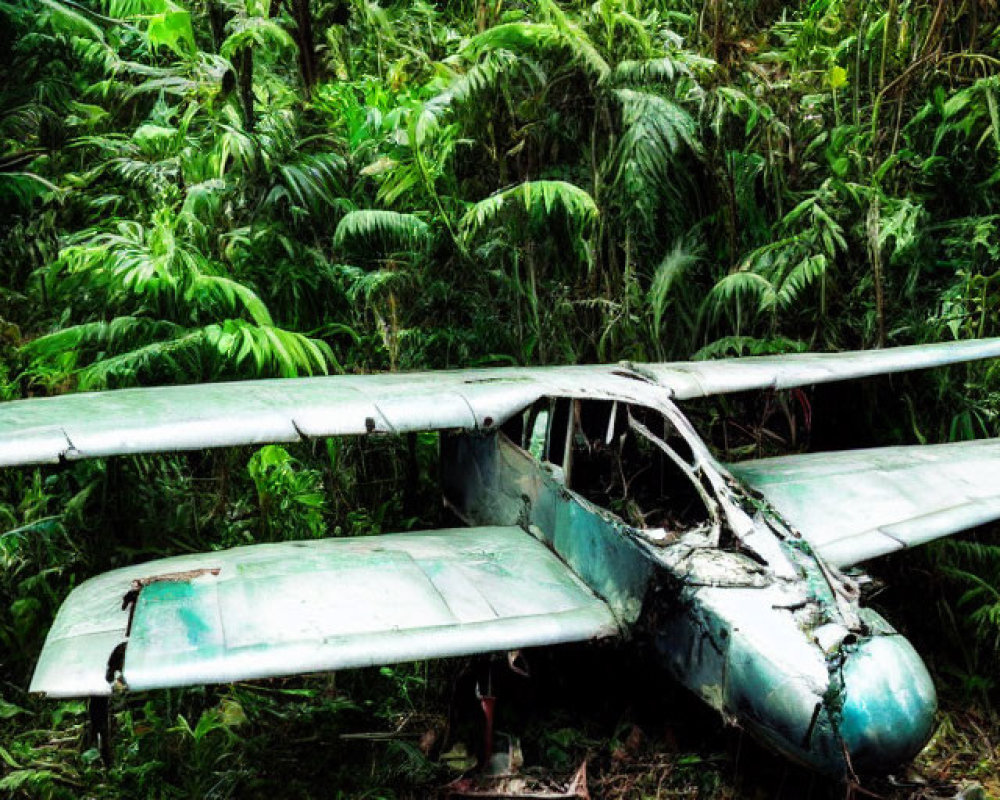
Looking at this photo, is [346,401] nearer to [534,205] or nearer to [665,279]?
[534,205]

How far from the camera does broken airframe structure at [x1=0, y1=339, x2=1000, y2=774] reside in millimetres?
2898

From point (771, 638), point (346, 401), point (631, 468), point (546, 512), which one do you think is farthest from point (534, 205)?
point (771, 638)

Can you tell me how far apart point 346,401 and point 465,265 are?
293 centimetres

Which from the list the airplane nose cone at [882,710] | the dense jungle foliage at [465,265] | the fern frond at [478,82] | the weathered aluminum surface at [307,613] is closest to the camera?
the airplane nose cone at [882,710]

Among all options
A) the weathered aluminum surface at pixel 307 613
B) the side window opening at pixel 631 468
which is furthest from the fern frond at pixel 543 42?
the weathered aluminum surface at pixel 307 613

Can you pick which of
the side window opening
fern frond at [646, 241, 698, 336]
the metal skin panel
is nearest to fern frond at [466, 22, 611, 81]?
fern frond at [646, 241, 698, 336]

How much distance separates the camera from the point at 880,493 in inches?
174

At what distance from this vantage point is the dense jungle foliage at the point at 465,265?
13.7 feet

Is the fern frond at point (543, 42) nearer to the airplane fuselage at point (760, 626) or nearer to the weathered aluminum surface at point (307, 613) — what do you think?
the airplane fuselage at point (760, 626)

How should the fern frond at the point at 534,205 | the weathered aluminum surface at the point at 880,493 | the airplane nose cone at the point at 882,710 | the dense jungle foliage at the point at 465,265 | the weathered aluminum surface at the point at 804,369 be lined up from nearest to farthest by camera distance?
the airplane nose cone at the point at 882,710 → the weathered aluminum surface at the point at 880,493 → the dense jungle foliage at the point at 465,265 → the weathered aluminum surface at the point at 804,369 → the fern frond at the point at 534,205

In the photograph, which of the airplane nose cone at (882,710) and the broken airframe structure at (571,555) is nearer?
the airplane nose cone at (882,710)

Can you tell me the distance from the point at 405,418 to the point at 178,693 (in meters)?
1.77

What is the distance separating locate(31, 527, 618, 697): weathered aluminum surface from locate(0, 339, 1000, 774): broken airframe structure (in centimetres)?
1

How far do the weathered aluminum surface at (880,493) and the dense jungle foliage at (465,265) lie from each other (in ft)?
1.70
